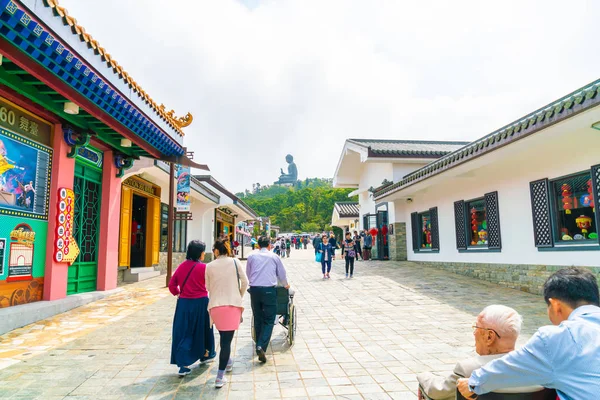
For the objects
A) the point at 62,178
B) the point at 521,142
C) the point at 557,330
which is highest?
the point at 521,142

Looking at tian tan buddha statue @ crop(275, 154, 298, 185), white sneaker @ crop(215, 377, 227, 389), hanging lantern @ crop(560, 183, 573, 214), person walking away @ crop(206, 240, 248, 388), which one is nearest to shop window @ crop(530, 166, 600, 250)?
hanging lantern @ crop(560, 183, 573, 214)

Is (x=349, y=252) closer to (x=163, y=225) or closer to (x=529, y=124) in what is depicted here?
(x=529, y=124)

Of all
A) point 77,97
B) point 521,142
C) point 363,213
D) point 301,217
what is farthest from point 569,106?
point 301,217

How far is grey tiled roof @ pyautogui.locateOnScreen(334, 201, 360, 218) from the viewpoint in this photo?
32344 mm

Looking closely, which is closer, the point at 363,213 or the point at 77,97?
the point at 77,97

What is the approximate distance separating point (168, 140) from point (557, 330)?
8.92m

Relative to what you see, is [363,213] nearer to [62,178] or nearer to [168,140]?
[168,140]

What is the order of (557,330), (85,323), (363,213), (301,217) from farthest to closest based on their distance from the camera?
1. (301,217)
2. (363,213)
3. (85,323)
4. (557,330)

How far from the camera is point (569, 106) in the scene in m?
6.29

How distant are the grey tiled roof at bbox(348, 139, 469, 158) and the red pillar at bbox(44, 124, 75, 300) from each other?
12.2 metres

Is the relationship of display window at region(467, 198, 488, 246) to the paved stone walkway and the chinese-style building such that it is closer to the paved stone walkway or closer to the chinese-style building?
the paved stone walkway

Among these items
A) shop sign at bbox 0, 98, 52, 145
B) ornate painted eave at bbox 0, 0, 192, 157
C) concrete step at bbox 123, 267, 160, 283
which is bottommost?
concrete step at bbox 123, 267, 160, 283

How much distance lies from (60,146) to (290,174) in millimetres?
94884

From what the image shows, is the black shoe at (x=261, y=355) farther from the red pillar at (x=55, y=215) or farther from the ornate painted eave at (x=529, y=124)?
the ornate painted eave at (x=529, y=124)
